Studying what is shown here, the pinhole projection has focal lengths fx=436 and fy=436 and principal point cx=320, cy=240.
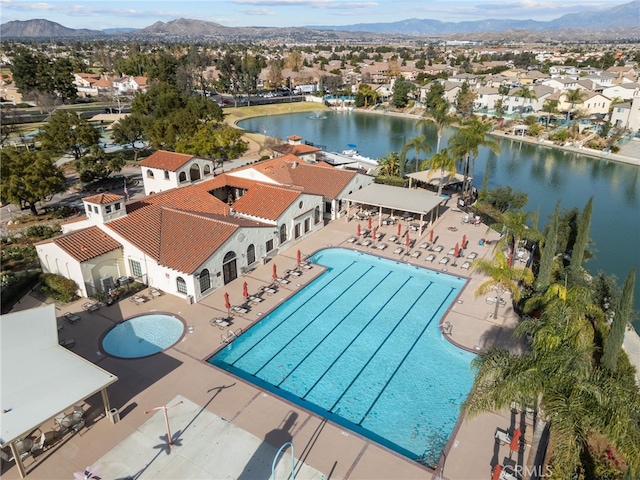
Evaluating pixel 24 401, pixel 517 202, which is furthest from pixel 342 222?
pixel 24 401

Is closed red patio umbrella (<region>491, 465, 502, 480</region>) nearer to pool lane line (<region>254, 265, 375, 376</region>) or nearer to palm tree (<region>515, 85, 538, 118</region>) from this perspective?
pool lane line (<region>254, 265, 375, 376</region>)

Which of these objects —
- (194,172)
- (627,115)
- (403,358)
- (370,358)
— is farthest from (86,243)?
(627,115)

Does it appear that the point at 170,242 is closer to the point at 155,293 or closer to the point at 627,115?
the point at 155,293

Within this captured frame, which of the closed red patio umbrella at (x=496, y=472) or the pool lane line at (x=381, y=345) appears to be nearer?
the closed red patio umbrella at (x=496, y=472)

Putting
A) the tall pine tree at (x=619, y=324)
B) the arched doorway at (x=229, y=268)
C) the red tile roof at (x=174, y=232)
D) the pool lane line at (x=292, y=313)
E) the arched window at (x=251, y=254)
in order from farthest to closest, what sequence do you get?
1. the arched window at (x=251, y=254)
2. the arched doorway at (x=229, y=268)
3. the red tile roof at (x=174, y=232)
4. the pool lane line at (x=292, y=313)
5. the tall pine tree at (x=619, y=324)

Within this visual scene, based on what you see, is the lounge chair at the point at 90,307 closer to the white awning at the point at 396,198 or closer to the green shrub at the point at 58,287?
the green shrub at the point at 58,287

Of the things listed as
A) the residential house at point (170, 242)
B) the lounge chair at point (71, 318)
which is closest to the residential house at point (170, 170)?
the residential house at point (170, 242)

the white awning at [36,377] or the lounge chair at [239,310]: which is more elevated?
the white awning at [36,377]

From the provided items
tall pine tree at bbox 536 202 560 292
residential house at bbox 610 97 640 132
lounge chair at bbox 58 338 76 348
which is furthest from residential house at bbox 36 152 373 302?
residential house at bbox 610 97 640 132
